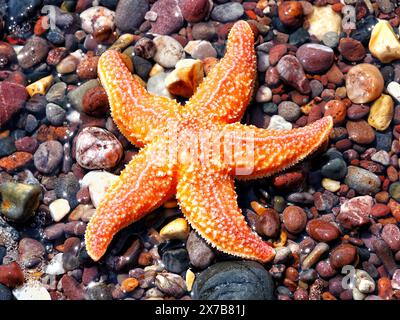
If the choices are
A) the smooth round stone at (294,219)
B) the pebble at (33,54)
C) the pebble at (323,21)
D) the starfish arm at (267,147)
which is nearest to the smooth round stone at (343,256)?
the smooth round stone at (294,219)

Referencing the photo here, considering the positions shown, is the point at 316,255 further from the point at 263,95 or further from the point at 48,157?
the point at 48,157

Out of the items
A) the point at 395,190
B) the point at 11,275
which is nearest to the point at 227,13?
the point at 395,190

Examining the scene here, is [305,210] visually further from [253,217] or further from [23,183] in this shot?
[23,183]

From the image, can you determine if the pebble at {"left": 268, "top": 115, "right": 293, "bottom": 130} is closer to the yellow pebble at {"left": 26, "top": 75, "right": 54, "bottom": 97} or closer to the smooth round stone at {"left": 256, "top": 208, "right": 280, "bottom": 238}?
the smooth round stone at {"left": 256, "top": 208, "right": 280, "bottom": 238}

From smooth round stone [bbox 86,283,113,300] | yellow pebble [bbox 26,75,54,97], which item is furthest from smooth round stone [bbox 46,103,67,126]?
smooth round stone [bbox 86,283,113,300]

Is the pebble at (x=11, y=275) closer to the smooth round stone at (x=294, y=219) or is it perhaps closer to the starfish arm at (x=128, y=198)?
the starfish arm at (x=128, y=198)

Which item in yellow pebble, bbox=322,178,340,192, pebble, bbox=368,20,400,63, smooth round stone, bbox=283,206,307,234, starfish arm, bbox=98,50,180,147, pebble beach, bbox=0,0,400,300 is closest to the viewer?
starfish arm, bbox=98,50,180,147
